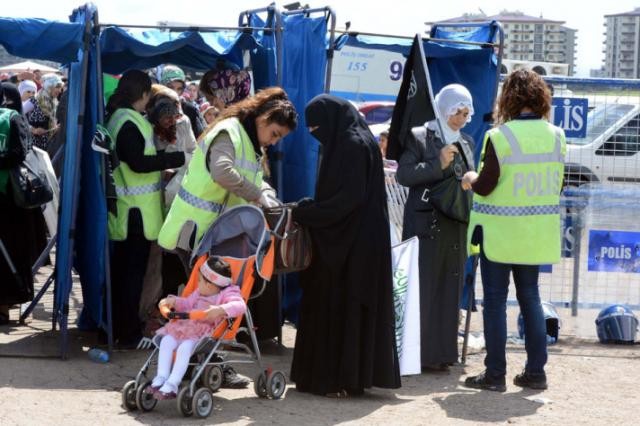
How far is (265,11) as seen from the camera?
Result: 28.1ft

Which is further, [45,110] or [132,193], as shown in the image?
[45,110]

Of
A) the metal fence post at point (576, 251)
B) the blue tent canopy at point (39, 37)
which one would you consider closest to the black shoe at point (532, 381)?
the metal fence post at point (576, 251)

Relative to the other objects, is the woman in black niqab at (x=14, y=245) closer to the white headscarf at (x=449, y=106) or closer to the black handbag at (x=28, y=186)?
the black handbag at (x=28, y=186)

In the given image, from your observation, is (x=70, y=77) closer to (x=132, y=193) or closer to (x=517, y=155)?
(x=132, y=193)

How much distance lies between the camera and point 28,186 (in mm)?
8531

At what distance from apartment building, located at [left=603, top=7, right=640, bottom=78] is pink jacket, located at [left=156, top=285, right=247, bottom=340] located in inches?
5455

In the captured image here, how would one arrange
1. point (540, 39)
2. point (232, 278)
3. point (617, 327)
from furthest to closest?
point (540, 39) → point (617, 327) → point (232, 278)

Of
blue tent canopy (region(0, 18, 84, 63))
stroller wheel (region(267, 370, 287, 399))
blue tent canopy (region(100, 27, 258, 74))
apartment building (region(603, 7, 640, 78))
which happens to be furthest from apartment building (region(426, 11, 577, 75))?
stroller wheel (region(267, 370, 287, 399))


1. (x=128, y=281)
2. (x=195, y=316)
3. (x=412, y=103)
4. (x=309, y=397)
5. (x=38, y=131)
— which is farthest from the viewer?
(x=38, y=131)

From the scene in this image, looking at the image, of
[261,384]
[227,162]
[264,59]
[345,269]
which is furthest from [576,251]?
[227,162]

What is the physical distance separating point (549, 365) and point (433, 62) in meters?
2.49

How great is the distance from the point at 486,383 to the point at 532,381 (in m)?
0.30

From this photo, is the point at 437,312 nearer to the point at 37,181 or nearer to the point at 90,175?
the point at 90,175

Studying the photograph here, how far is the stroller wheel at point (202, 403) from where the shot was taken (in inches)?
250
